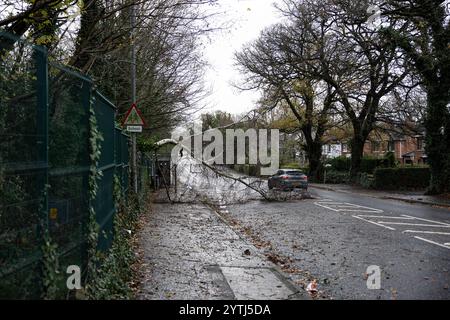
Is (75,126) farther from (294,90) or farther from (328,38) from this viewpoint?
(294,90)

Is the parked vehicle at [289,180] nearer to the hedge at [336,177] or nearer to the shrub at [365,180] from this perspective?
the shrub at [365,180]

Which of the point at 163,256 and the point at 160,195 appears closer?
the point at 163,256

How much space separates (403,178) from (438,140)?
7.87 metres

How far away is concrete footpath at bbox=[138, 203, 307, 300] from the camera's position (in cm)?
575

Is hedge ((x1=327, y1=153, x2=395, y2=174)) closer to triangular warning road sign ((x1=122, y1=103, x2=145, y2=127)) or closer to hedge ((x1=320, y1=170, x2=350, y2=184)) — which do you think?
hedge ((x1=320, y1=170, x2=350, y2=184))

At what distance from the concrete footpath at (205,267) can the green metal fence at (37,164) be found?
5.65 feet

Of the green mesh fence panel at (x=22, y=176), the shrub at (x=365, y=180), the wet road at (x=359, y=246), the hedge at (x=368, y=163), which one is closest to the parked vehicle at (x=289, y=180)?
the shrub at (x=365, y=180)

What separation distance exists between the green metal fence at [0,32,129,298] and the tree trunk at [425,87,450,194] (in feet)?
74.0

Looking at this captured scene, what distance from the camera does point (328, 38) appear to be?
2827cm

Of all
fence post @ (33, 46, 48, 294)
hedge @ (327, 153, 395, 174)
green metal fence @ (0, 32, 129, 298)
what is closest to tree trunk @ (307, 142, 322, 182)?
hedge @ (327, 153, 395, 174)

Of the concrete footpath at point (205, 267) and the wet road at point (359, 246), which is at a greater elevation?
the concrete footpath at point (205, 267)

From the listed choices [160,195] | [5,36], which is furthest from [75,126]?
[160,195]

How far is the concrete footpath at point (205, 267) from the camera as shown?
18.9 feet

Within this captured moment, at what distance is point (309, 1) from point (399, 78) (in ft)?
25.5
